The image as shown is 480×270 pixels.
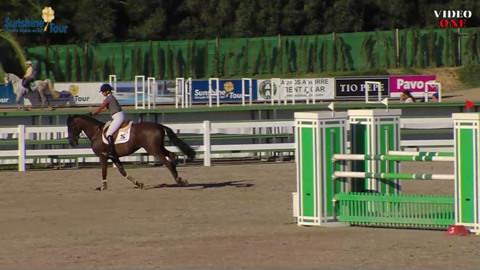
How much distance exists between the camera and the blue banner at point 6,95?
51.6m

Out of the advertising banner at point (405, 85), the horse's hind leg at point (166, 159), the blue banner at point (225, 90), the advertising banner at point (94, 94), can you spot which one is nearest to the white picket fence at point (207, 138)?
the horse's hind leg at point (166, 159)

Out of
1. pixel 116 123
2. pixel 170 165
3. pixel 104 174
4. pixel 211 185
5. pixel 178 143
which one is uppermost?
pixel 116 123

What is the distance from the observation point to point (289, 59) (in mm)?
60406

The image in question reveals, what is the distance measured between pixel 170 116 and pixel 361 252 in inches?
A: 729

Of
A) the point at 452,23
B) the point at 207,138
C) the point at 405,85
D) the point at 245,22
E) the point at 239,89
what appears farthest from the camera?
the point at 245,22

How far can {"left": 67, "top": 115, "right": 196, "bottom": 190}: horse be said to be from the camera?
21.5 metres

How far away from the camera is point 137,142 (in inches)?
852

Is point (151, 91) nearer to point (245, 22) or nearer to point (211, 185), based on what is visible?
point (211, 185)

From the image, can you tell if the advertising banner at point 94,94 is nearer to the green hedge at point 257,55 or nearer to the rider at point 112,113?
the green hedge at point 257,55

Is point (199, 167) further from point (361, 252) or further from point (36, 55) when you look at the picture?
point (36, 55)

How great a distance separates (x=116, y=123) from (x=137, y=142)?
1.73 feet

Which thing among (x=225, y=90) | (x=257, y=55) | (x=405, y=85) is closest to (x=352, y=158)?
(x=225, y=90)

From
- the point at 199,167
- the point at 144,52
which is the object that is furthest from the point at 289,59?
the point at 199,167

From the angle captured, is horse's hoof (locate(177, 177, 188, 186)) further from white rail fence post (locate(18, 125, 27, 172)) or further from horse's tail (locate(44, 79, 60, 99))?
horse's tail (locate(44, 79, 60, 99))
